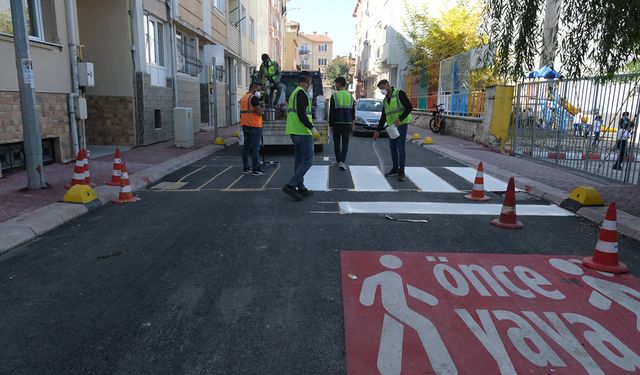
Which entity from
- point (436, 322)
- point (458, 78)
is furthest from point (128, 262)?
point (458, 78)

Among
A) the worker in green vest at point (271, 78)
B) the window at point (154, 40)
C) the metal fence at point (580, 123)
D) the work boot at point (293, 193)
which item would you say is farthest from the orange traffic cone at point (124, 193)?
the window at point (154, 40)

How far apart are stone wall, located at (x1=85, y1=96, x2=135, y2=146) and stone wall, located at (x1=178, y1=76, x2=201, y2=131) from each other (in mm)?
4190

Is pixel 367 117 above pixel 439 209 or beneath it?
above

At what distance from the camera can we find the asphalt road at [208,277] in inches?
119

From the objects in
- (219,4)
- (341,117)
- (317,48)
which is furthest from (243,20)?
(317,48)

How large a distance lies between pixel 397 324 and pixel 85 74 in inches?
386

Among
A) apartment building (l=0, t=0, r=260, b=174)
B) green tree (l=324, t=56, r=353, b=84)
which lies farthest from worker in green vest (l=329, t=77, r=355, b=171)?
green tree (l=324, t=56, r=353, b=84)

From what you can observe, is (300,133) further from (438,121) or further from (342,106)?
(438,121)

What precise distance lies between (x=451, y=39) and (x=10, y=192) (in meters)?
25.7

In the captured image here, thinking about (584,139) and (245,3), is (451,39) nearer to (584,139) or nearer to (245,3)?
(245,3)

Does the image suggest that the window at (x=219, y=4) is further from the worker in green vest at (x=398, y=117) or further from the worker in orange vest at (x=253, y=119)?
the worker in green vest at (x=398, y=117)

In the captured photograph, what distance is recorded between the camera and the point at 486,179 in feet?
32.2

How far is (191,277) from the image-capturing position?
4266mm

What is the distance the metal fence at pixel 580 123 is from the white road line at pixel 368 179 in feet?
Answer: 12.2
